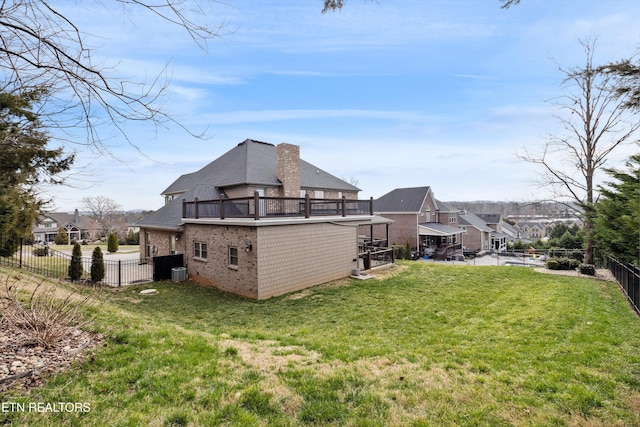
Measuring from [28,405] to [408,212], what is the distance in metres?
34.1

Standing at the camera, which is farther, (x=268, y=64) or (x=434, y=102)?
(x=434, y=102)

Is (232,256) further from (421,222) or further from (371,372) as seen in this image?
(421,222)

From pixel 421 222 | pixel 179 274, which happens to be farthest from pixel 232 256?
pixel 421 222

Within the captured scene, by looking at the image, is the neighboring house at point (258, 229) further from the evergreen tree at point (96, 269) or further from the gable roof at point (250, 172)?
the evergreen tree at point (96, 269)

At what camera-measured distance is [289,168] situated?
1698 cm

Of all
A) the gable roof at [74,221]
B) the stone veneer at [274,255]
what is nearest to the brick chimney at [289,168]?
the stone veneer at [274,255]

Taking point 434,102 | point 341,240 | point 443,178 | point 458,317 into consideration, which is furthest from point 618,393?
point 443,178

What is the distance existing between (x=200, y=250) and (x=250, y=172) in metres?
5.36

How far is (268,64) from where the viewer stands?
7730 mm

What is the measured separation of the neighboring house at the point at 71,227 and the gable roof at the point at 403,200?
166 feet

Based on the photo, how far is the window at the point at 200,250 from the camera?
14225mm

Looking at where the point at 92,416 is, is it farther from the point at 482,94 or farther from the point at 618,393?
the point at 482,94


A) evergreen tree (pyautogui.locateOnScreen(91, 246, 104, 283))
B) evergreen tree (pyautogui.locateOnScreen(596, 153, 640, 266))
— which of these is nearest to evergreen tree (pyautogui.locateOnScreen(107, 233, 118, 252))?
evergreen tree (pyautogui.locateOnScreen(91, 246, 104, 283))

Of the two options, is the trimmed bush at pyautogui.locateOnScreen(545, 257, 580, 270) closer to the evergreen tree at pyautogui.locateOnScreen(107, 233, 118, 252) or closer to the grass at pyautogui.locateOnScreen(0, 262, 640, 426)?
the grass at pyautogui.locateOnScreen(0, 262, 640, 426)
